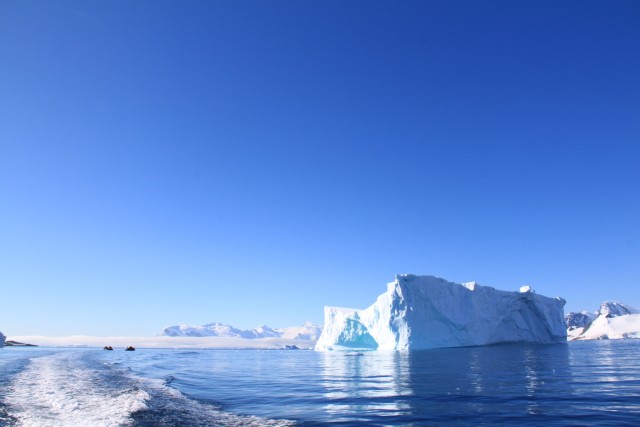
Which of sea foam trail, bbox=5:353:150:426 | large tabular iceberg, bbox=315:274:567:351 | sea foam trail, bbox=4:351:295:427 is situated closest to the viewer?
sea foam trail, bbox=4:351:295:427

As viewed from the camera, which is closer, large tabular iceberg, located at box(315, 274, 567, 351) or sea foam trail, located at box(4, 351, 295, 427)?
sea foam trail, located at box(4, 351, 295, 427)

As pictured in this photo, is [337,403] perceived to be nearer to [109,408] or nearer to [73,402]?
[109,408]

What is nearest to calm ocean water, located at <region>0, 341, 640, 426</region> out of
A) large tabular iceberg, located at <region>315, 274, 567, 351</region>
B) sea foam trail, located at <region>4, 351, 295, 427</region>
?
sea foam trail, located at <region>4, 351, 295, 427</region>

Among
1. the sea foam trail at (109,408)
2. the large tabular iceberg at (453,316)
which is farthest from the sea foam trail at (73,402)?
the large tabular iceberg at (453,316)

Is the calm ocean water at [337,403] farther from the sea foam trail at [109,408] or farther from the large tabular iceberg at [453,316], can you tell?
the large tabular iceberg at [453,316]

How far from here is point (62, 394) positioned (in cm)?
1240

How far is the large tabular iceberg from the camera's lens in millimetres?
51875

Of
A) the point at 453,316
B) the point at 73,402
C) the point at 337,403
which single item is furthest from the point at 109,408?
the point at 453,316

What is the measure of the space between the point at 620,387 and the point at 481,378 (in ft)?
15.8

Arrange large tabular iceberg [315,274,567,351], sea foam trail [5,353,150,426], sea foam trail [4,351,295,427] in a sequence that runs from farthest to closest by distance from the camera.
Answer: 1. large tabular iceberg [315,274,567,351]
2. sea foam trail [5,353,150,426]
3. sea foam trail [4,351,295,427]

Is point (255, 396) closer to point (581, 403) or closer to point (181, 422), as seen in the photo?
point (181, 422)

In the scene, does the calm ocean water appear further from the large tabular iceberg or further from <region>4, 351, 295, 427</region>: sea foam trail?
the large tabular iceberg

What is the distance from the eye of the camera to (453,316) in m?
52.4

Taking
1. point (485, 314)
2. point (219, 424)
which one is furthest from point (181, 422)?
point (485, 314)
